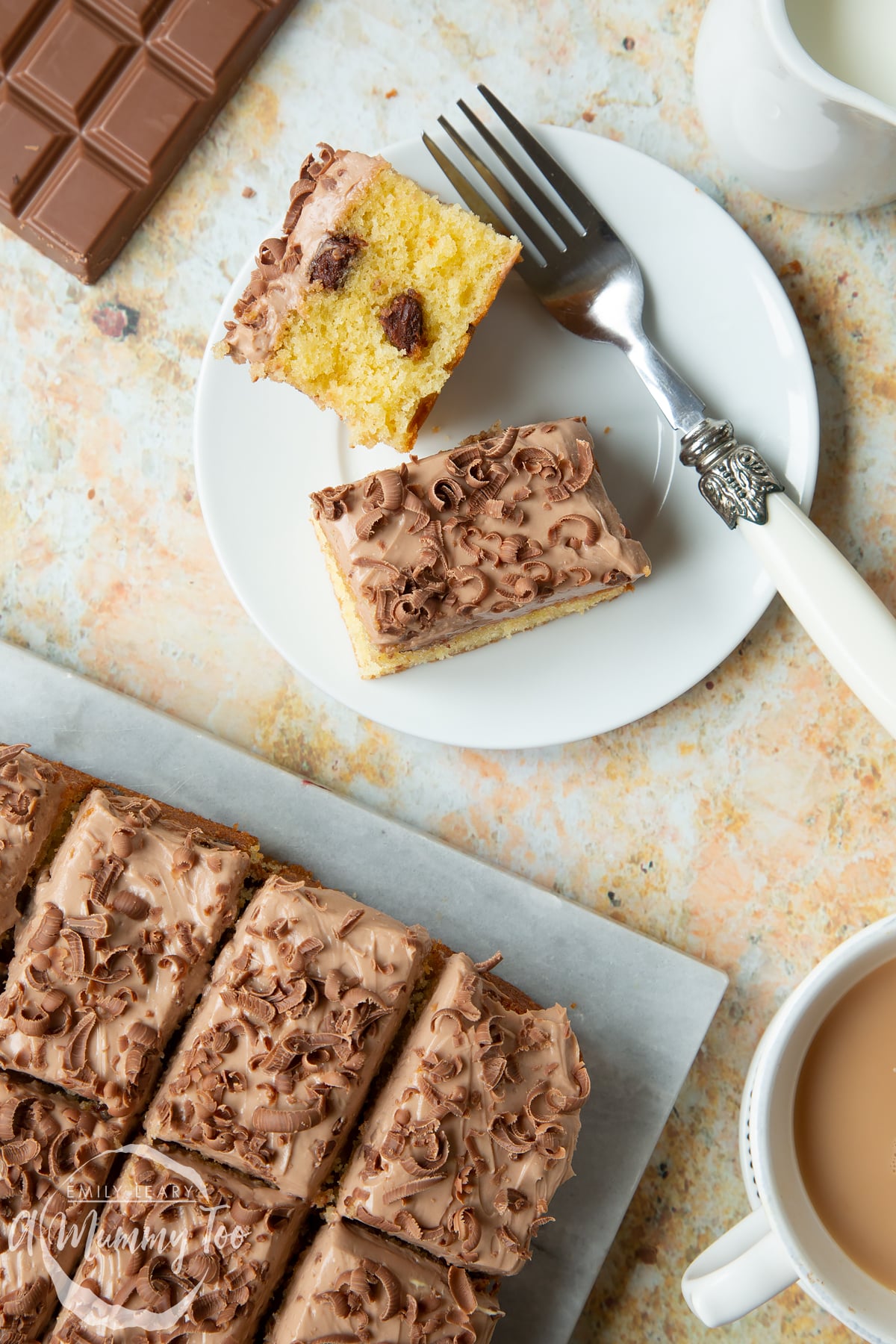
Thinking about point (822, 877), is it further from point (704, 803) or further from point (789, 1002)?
point (789, 1002)

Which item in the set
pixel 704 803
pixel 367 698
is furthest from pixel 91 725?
pixel 704 803

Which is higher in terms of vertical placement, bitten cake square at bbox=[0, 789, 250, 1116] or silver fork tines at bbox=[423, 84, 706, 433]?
silver fork tines at bbox=[423, 84, 706, 433]

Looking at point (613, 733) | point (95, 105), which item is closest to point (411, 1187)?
point (613, 733)

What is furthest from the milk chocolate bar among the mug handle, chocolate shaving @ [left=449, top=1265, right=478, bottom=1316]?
the mug handle

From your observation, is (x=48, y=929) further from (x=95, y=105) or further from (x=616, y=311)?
(x=95, y=105)

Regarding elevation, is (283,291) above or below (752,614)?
below

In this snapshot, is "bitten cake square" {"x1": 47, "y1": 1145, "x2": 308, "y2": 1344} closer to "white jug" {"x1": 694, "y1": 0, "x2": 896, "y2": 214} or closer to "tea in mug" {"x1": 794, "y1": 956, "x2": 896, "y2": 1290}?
"tea in mug" {"x1": 794, "y1": 956, "x2": 896, "y2": 1290}

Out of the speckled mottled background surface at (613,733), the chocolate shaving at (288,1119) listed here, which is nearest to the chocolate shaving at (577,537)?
the speckled mottled background surface at (613,733)
